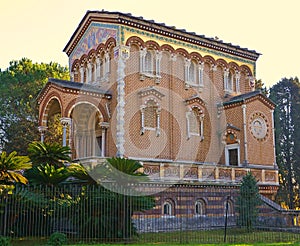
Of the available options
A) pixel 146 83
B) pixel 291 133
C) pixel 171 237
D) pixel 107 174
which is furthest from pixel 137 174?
pixel 291 133

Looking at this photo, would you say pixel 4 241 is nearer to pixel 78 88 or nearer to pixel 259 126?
pixel 78 88

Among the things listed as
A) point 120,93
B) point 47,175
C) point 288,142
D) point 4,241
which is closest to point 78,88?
point 120,93

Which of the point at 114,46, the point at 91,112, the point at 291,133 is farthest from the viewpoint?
the point at 291,133

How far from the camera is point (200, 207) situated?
761 inches

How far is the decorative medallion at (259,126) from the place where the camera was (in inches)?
928

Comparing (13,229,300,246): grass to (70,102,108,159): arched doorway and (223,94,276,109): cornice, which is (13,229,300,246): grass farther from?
(223,94,276,109): cornice

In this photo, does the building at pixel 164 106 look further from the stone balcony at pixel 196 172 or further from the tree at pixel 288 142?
the tree at pixel 288 142

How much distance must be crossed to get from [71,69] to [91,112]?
4146mm

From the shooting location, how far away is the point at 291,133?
33.7 m

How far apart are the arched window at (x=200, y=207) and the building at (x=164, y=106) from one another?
49 millimetres

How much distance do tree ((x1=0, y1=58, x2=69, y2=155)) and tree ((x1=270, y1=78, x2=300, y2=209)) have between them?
2005 centimetres

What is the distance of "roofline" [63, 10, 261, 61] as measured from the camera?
21016 millimetres

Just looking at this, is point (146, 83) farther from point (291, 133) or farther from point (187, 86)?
point (291, 133)

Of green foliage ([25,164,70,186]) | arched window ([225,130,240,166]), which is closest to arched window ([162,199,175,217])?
green foliage ([25,164,70,186])
